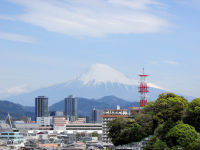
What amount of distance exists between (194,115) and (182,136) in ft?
19.6

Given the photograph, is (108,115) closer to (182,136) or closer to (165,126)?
(165,126)

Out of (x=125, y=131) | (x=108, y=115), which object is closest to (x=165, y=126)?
(x=125, y=131)

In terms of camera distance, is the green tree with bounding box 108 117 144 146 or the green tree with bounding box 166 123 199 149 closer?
the green tree with bounding box 166 123 199 149

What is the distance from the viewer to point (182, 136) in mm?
Result: 62188

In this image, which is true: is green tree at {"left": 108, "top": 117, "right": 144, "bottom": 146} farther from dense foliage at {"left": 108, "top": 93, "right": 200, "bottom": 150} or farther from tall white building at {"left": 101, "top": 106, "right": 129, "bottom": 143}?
tall white building at {"left": 101, "top": 106, "right": 129, "bottom": 143}

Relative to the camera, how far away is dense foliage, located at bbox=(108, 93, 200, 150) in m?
62.5

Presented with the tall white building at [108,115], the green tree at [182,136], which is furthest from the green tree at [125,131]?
the tall white building at [108,115]

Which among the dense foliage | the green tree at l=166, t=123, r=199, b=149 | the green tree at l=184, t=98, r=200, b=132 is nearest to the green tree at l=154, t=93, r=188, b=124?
the dense foliage

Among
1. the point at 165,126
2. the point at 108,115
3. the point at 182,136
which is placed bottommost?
the point at 182,136

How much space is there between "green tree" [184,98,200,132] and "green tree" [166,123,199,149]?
122 inches

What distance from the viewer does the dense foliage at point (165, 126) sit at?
62.5 metres

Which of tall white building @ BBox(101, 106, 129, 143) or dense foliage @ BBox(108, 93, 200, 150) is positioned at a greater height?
tall white building @ BBox(101, 106, 129, 143)

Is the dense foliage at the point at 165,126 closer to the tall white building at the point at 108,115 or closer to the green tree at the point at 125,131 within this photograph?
the green tree at the point at 125,131

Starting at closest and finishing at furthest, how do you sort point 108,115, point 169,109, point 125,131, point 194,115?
point 194,115 → point 169,109 → point 125,131 → point 108,115
